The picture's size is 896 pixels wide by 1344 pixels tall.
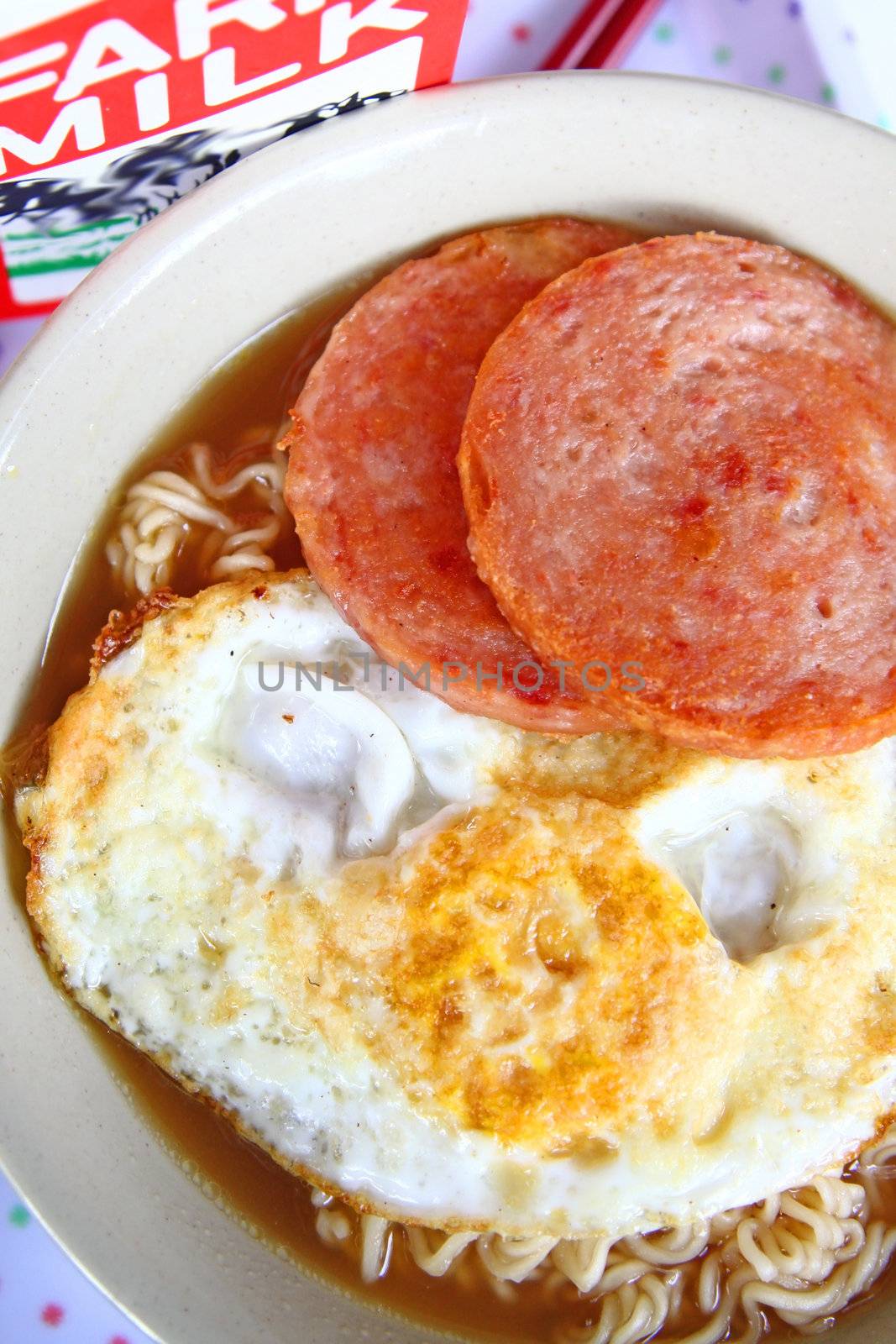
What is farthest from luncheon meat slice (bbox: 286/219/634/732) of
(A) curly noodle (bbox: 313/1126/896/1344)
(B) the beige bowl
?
(A) curly noodle (bbox: 313/1126/896/1344)

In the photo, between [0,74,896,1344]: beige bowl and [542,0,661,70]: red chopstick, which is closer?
[0,74,896,1344]: beige bowl

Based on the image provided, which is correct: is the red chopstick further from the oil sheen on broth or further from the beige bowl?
the oil sheen on broth

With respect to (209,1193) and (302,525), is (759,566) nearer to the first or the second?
(302,525)

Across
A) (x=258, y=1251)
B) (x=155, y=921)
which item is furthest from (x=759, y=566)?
(x=258, y=1251)

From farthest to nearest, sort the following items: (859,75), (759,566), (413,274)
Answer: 1. (859,75)
2. (413,274)
3. (759,566)

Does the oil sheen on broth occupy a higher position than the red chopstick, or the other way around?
the red chopstick

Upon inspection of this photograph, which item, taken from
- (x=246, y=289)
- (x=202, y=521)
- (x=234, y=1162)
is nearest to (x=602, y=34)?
(x=246, y=289)
